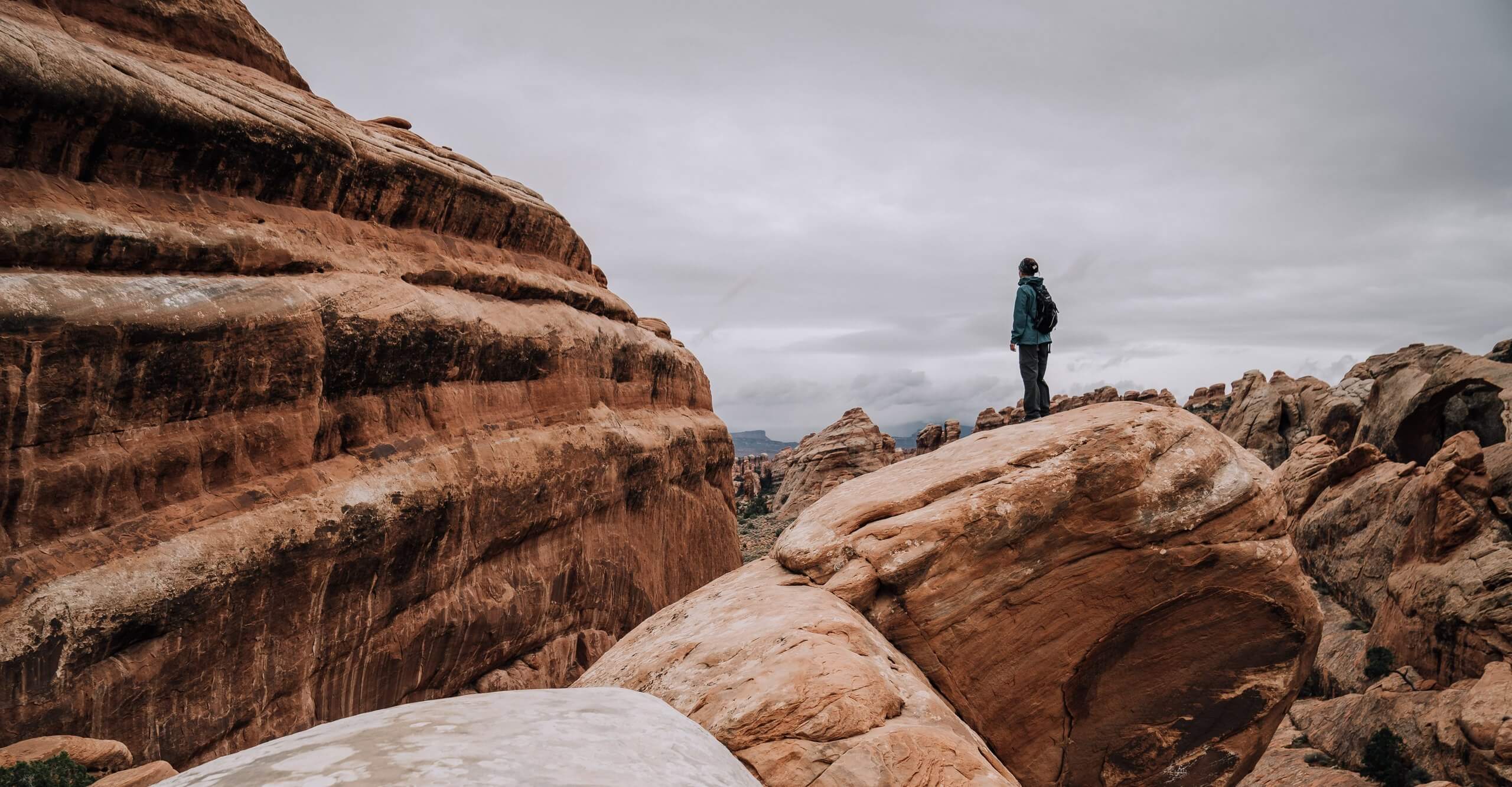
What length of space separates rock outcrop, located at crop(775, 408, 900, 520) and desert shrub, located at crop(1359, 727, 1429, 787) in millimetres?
56589

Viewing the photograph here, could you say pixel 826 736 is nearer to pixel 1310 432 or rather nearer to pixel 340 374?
pixel 340 374

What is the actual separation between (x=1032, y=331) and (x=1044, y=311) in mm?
556

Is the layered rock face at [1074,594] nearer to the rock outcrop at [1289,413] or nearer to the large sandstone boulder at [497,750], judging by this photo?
the large sandstone boulder at [497,750]

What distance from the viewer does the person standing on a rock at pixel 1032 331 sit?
1942 cm

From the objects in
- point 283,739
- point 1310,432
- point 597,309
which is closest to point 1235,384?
point 1310,432

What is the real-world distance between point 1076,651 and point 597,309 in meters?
19.1

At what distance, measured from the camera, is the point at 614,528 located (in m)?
26.1

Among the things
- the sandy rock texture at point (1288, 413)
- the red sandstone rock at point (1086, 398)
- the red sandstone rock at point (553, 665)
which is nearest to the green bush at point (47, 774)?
the red sandstone rock at point (553, 665)

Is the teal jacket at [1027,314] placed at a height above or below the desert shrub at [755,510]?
above

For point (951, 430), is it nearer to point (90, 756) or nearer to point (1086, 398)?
point (1086, 398)

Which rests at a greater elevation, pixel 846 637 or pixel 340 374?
pixel 340 374

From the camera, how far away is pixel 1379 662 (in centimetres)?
3244

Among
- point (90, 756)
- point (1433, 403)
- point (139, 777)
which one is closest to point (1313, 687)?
point (1433, 403)

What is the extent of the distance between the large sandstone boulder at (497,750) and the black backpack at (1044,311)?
14395 mm
